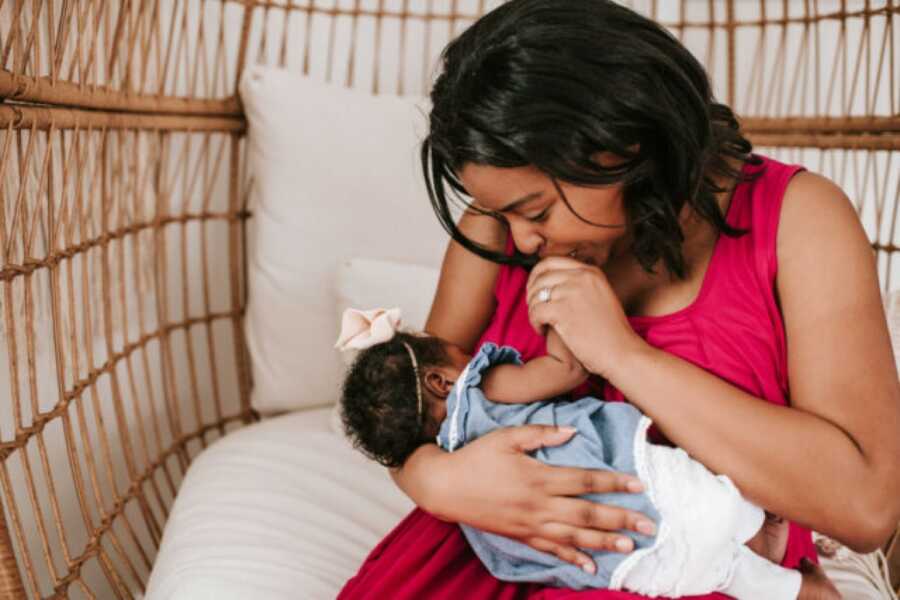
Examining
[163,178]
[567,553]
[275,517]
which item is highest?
[163,178]

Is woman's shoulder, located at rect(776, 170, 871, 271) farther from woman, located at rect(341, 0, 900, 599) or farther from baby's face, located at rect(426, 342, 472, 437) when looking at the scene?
baby's face, located at rect(426, 342, 472, 437)

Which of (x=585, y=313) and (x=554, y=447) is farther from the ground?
(x=585, y=313)

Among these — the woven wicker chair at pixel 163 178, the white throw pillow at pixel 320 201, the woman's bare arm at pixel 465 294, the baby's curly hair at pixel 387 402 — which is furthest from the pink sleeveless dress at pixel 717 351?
the white throw pillow at pixel 320 201

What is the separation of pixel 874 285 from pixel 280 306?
3.31 ft

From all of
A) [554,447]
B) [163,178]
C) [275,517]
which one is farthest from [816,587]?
[163,178]

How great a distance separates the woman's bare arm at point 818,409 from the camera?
2.69 feet

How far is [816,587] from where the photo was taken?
939 millimetres

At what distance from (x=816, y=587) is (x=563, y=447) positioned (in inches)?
12.3

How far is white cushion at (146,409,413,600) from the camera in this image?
1.05 metres

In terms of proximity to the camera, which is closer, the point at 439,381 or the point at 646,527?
the point at 646,527

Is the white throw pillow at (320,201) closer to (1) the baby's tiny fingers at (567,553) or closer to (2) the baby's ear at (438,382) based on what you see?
(2) the baby's ear at (438,382)

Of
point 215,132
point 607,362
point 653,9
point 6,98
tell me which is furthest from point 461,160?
point 653,9

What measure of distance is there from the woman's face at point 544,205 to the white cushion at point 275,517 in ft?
1.60

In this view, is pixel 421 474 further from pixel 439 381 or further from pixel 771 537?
pixel 771 537
